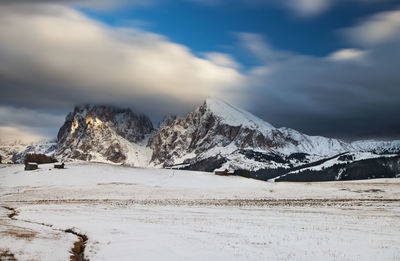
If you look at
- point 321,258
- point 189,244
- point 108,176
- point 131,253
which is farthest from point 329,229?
point 108,176

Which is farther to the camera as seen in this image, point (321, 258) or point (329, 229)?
point (329, 229)

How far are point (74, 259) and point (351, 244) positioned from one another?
748 inches

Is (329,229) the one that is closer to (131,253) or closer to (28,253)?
(131,253)

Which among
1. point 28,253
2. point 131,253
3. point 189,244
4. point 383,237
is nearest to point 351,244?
point 383,237

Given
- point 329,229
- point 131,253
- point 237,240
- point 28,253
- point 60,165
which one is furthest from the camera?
point 60,165

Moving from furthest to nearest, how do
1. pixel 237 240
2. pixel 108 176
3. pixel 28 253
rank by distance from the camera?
pixel 108 176 → pixel 237 240 → pixel 28 253

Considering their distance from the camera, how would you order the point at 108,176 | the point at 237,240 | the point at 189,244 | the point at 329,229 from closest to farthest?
the point at 189,244, the point at 237,240, the point at 329,229, the point at 108,176

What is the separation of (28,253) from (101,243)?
5.80m

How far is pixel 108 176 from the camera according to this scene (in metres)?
136

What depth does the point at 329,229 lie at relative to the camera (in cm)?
3366

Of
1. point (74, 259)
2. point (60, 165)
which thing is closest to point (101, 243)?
point (74, 259)

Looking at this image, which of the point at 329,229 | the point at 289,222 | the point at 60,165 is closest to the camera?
the point at 329,229

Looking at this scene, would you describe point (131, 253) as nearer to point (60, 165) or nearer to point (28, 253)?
point (28, 253)

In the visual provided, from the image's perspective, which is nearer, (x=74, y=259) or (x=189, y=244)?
(x=74, y=259)
